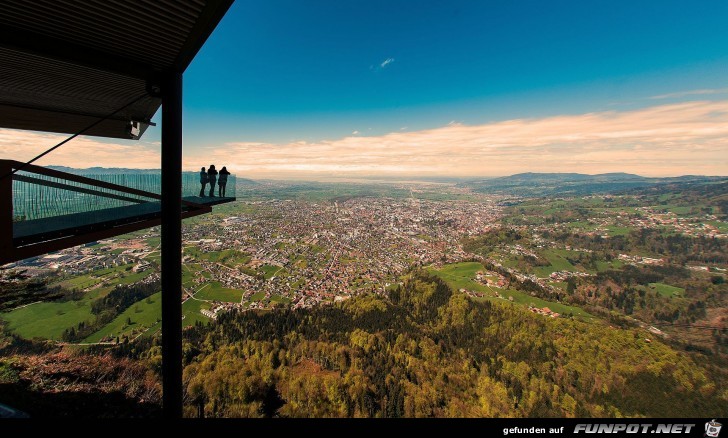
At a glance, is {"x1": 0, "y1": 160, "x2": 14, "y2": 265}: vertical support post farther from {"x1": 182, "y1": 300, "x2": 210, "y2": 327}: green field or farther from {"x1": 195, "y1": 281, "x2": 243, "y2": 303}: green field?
{"x1": 195, "y1": 281, "x2": 243, "y2": 303}: green field

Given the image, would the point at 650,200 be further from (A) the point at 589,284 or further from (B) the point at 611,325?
(B) the point at 611,325

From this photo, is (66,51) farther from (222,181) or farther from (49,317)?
(49,317)

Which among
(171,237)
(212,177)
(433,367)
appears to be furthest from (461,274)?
(171,237)

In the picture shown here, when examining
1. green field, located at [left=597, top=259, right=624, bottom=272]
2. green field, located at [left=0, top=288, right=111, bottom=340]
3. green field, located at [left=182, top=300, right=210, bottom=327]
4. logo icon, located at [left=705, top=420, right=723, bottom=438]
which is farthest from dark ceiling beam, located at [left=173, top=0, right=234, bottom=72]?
green field, located at [left=597, top=259, right=624, bottom=272]

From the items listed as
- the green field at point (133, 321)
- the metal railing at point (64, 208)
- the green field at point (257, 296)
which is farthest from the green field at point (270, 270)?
the metal railing at point (64, 208)

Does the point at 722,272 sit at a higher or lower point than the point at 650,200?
lower

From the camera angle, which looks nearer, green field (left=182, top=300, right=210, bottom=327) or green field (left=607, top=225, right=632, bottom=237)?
green field (left=182, top=300, right=210, bottom=327)

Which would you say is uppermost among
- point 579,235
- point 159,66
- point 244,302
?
point 159,66

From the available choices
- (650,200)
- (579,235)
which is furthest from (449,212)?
(650,200)
